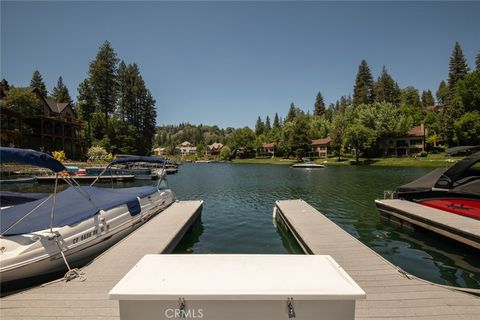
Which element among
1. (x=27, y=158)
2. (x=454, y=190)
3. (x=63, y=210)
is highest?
(x=27, y=158)

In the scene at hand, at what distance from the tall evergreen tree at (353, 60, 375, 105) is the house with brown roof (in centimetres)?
1893

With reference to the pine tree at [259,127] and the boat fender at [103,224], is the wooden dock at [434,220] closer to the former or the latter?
the boat fender at [103,224]

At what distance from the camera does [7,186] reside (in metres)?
32.9

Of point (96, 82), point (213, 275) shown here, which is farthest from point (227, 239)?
point (96, 82)

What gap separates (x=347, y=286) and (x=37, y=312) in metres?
5.67

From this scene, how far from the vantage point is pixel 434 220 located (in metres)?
11.5

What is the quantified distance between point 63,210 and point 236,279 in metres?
8.15

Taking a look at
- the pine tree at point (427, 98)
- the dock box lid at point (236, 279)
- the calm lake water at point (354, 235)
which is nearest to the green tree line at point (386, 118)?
the pine tree at point (427, 98)

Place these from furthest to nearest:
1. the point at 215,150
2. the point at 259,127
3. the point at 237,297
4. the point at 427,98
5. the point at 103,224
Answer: the point at 215,150 < the point at 259,127 < the point at 427,98 < the point at 103,224 < the point at 237,297

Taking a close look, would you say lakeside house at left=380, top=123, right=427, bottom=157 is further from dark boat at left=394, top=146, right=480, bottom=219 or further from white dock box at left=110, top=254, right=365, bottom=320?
white dock box at left=110, top=254, right=365, bottom=320

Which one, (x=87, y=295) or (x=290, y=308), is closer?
(x=290, y=308)

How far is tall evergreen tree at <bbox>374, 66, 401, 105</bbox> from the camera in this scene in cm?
9825

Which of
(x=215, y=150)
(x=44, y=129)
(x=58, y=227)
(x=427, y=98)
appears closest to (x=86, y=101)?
(x=44, y=129)

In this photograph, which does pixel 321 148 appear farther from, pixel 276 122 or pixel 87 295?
pixel 87 295
